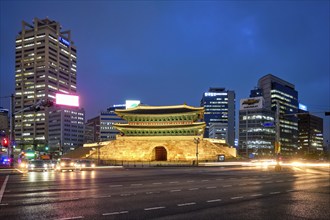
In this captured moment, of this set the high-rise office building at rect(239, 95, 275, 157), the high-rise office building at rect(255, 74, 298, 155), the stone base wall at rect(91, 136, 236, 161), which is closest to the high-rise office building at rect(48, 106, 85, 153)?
the high-rise office building at rect(239, 95, 275, 157)

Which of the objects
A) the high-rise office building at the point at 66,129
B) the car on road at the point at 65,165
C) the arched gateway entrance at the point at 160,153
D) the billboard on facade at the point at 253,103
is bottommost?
the arched gateway entrance at the point at 160,153

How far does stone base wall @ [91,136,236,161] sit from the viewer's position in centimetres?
7850

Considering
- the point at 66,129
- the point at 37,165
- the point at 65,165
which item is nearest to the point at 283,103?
the point at 66,129

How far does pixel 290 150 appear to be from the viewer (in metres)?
195

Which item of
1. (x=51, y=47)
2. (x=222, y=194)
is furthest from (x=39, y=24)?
(x=222, y=194)

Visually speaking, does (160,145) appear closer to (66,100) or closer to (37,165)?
(66,100)

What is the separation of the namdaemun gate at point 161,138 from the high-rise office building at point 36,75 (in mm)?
109741

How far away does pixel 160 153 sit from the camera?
3462 inches

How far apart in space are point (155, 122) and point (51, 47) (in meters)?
128

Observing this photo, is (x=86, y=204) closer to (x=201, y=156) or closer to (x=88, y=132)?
(x=201, y=156)

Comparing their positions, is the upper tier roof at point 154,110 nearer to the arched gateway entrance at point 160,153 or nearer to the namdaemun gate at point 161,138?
the namdaemun gate at point 161,138

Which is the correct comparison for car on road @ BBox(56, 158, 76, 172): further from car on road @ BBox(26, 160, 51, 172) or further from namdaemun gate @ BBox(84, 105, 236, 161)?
namdaemun gate @ BBox(84, 105, 236, 161)

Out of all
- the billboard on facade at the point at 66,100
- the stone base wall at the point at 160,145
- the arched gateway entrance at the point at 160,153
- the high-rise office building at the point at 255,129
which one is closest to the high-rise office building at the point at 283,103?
the high-rise office building at the point at 255,129

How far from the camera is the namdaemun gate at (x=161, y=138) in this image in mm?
79875
